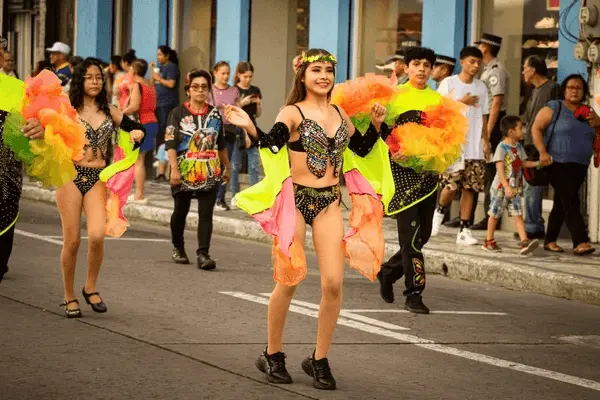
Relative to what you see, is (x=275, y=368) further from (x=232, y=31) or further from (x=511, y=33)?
(x=232, y=31)

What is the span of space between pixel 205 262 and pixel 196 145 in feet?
3.63

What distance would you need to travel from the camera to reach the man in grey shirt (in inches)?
599

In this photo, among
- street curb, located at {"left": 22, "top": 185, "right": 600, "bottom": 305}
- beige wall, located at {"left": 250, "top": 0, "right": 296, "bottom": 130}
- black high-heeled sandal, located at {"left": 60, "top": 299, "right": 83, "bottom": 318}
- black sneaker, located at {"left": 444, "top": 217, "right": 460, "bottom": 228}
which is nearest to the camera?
black high-heeled sandal, located at {"left": 60, "top": 299, "right": 83, "bottom": 318}

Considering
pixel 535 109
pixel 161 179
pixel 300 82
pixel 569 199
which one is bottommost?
pixel 161 179

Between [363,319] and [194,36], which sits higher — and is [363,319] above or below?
below

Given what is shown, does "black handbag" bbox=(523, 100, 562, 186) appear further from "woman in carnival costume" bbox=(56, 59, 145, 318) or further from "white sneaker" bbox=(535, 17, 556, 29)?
"woman in carnival costume" bbox=(56, 59, 145, 318)

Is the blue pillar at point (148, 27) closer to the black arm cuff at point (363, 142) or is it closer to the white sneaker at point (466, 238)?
the white sneaker at point (466, 238)

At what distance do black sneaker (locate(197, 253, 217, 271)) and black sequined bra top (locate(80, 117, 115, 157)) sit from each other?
2954mm

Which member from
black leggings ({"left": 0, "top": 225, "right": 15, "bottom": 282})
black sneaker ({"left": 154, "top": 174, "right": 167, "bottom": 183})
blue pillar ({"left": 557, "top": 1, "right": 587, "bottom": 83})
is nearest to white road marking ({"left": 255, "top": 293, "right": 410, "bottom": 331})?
black leggings ({"left": 0, "top": 225, "right": 15, "bottom": 282})

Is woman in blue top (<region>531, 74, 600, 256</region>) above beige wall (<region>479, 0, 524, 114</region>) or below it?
below

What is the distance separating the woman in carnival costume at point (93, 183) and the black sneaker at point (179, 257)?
2.92 m

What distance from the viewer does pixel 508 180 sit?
1431 cm

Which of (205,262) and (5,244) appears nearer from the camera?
(5,244)

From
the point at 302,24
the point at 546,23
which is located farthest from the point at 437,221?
the point at 302,24
